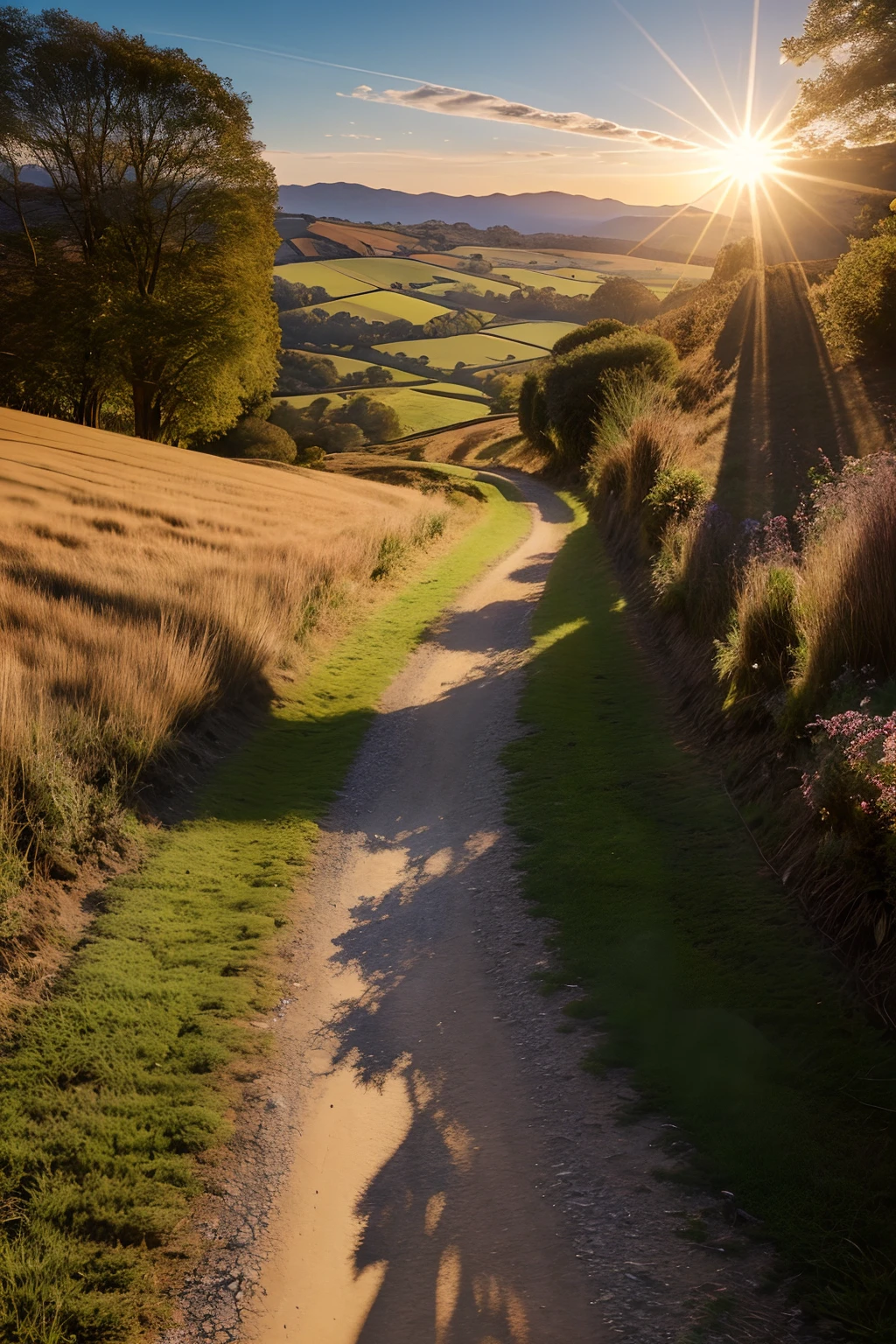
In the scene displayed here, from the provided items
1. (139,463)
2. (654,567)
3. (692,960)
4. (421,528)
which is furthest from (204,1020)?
(139,463)

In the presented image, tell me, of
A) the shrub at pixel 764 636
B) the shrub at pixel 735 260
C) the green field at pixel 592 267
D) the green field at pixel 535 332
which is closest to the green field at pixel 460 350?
the green field at pixel 535 332

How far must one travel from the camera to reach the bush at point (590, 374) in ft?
121

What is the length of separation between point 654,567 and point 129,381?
28.9m

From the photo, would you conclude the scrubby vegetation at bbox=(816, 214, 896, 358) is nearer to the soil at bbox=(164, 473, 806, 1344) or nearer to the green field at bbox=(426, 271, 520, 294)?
the soil at bbox=(164, 473, 806, 1344)

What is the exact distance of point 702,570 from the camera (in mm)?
12133

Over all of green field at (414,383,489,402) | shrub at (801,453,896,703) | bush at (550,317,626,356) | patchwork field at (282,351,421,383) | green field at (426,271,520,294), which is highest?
green field at (426,271,520,294)

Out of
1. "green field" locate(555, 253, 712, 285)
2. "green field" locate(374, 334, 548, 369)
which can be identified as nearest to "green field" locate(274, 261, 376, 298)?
"green field" locate(374, 334, 548, 369)

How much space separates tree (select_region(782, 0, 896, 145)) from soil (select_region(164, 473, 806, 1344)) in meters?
25.2

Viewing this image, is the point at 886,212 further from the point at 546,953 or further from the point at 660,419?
the point at 546,953

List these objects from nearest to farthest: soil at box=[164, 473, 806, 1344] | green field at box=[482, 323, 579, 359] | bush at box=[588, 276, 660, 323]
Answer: soil at box=[164, 473, 806, 1344], bush at box=[588, 276, 660, 323], green field at box=[482, 323, 579, 359]

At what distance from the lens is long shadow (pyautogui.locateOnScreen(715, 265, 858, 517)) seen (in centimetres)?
1655

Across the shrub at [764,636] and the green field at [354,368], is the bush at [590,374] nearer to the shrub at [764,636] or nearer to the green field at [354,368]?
the shrub at [764,636]

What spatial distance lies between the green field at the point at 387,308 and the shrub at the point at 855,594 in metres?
122

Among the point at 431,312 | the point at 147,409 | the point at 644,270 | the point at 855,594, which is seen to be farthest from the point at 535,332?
the point at 855,594
